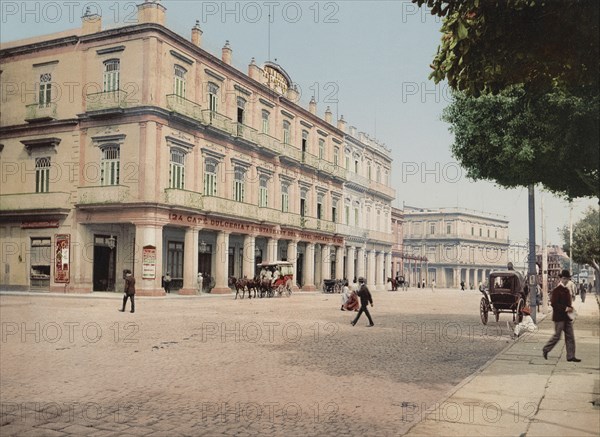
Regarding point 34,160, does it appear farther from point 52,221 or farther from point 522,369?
point 522,369

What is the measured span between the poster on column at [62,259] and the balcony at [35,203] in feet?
5.02

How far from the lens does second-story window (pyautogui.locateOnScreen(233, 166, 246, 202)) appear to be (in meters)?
37.2

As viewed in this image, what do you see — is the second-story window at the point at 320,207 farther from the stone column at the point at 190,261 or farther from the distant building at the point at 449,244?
the distant building at the point at 449,244

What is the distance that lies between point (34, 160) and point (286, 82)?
1926 cm

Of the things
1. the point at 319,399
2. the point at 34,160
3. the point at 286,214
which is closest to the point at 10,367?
the point at 319,399

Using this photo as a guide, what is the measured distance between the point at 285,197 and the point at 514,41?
3744cm

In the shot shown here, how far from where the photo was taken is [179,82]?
32031 mm

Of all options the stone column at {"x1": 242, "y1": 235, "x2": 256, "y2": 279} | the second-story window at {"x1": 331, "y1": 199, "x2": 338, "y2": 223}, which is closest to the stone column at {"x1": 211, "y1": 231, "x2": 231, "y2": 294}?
the stone column at {"x1": 242, "y1": 235, "x2": 256, "y2": 279}

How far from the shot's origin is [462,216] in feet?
328

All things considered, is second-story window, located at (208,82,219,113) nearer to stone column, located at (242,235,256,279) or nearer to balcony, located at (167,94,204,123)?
balcony, located at (167,94,204,123)

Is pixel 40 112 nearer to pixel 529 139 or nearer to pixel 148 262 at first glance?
pixel 148 262

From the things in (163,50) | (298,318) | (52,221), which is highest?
(163,50)

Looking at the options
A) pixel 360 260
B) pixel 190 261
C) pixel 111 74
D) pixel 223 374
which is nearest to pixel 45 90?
pixel 111 74

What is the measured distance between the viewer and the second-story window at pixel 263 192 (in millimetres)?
40125
